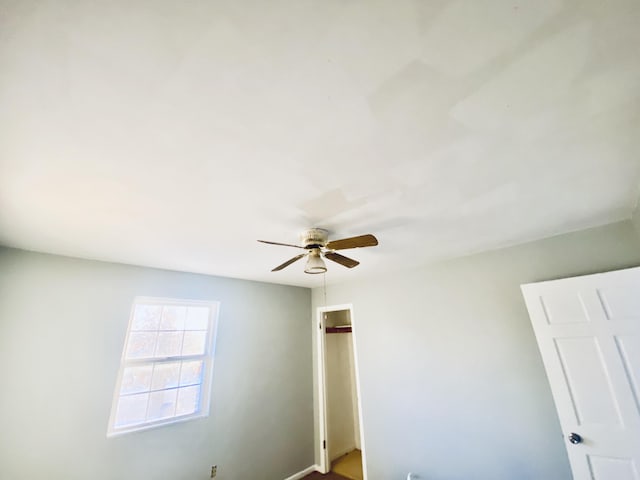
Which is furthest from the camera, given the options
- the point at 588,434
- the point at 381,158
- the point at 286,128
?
the point at 588,434

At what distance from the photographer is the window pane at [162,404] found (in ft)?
8.86

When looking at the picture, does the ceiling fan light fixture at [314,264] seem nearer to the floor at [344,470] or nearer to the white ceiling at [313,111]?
the white ceiling at [313,111]

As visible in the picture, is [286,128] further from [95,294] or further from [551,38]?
[95,294]

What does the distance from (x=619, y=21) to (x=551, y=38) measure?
0.55 feet

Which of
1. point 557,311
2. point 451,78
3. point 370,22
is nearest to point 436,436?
point 557,311

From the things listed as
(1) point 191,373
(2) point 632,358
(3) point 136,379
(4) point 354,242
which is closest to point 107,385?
(3) point 136,379

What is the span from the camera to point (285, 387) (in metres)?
3.67

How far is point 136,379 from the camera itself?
105 inches

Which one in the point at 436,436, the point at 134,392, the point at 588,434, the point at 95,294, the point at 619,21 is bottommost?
the point at 436,436

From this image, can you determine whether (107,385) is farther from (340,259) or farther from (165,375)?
(340,259)

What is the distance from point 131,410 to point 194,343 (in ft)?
2.61

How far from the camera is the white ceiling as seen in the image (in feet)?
2.39

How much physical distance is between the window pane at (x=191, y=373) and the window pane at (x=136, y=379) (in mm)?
334

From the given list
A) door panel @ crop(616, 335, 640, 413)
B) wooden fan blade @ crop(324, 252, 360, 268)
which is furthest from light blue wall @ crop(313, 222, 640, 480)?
door panel @ crop(616, 335, 640, 413)
